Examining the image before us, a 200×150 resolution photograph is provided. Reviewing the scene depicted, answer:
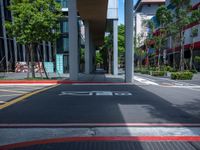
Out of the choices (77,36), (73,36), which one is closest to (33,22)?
(73,36)

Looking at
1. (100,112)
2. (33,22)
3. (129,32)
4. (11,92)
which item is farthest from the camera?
(33,22)

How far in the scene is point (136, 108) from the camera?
10.6 metres

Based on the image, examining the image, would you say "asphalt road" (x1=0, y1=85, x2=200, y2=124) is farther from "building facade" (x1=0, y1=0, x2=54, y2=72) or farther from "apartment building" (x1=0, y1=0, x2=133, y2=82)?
"building facade" (x1=0, y1=0, x2=54, y2=72)

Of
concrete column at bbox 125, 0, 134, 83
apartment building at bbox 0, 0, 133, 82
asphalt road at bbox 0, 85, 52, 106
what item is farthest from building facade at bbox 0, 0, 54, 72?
asphalt road at bbox 0, 85, 52, 106

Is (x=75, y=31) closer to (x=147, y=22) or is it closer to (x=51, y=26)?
(x=51, y=26)

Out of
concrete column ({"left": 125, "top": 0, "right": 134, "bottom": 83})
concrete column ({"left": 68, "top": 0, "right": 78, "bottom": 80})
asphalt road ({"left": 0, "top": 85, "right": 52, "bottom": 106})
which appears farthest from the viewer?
concrete column ({"left": 68, "top": 0, "right": 78, "bottom": 80})

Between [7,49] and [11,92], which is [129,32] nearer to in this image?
[11,92]

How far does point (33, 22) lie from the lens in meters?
24.0

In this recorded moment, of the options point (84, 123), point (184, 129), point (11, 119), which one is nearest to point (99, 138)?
point (84, 123)

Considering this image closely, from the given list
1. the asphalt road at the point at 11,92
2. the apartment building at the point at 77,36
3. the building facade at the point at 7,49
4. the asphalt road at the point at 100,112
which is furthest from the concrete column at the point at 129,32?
the building facade at the point at 7,49

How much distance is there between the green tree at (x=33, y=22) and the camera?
24.1m

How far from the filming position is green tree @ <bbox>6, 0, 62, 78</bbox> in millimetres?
24141

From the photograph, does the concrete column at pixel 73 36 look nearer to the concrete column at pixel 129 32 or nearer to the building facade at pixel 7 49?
the concrete column at pixel 129 32

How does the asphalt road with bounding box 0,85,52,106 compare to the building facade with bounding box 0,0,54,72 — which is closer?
the asphalt road with bounding box 0,85,52,106
